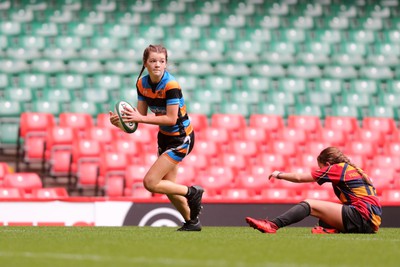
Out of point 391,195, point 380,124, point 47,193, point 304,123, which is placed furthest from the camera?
point 380,124

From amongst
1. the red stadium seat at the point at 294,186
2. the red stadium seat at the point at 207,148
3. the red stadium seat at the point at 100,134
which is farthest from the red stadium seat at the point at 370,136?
the red stadium seat at the point at 100,134

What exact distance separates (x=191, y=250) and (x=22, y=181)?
6.24 m

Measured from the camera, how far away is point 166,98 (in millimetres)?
7125

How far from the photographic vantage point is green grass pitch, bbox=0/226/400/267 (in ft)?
15.6

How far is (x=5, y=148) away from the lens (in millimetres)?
12984

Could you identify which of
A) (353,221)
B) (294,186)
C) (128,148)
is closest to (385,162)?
(294,186)

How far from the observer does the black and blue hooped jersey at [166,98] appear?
7.11 meters

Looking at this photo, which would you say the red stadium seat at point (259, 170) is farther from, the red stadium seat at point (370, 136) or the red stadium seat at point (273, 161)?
the red stadium seat at point (370, 136)

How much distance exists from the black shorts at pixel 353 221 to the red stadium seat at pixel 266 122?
672cm

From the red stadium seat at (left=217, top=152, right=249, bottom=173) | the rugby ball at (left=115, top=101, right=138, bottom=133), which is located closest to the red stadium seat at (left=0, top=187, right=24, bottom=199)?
the red stadium seat at (left=217, top=152, right=249, bottom=173)

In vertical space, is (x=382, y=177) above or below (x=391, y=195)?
above

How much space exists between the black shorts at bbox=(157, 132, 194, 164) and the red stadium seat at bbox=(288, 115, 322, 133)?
7.09m

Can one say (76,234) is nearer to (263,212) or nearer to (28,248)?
(28,248)

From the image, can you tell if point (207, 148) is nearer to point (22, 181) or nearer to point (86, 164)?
point (86, 164)
